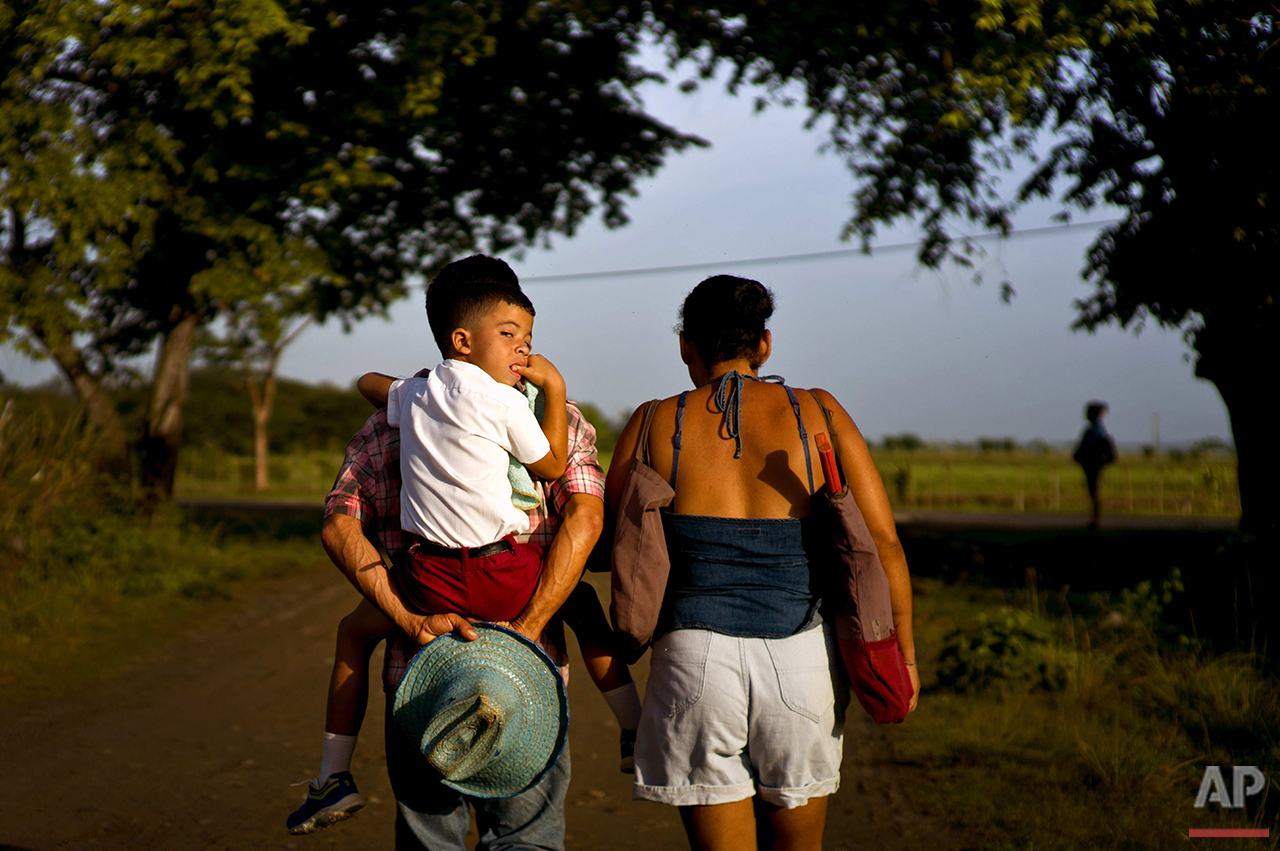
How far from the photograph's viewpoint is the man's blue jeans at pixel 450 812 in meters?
2.34

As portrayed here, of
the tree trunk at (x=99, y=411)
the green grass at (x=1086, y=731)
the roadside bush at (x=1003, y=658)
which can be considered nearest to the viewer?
the green grass at (x=1086, y=731)

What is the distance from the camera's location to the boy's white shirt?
2.28 m

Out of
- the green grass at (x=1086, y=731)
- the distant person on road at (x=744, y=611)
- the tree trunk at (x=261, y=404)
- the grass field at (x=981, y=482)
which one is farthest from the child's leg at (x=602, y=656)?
the tree trunk at (x=261, y=404)

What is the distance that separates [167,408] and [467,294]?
443 inches

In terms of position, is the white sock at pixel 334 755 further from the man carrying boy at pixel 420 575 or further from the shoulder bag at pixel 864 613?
the shoulder bag at pixel 864 613

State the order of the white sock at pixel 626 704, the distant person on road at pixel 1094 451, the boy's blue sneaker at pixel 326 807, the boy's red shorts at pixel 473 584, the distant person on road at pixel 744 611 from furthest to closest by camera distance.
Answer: the distant person on road at pixel 1094 451 < the white sock at pixel 626 704 < the boy's blue sneaker at pixel 326 807 < the distant person on road at pixel 744 611 < the boy's red shorts at pixel 473 584

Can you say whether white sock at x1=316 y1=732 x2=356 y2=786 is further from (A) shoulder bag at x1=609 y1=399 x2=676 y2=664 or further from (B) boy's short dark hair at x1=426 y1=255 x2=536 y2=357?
(B) boy's short dark hair at x1=426 y1=255 x2=536 y2=357

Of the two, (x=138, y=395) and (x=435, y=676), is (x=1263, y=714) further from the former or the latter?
(x=138, y=395)

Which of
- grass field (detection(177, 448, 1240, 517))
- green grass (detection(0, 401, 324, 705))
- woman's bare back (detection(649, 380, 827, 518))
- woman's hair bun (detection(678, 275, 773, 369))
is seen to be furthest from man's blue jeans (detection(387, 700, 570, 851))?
grass field (detection(177, 448, 1240, 517))

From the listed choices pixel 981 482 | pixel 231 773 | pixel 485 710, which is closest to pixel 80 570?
pixel 231 773

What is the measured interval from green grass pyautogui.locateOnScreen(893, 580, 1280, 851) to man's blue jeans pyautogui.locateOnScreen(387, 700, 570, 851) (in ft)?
7.38

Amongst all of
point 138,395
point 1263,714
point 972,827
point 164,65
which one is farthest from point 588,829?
point 138,395

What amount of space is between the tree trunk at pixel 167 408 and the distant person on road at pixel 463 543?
10699 mm

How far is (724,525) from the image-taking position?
8.03 ft
